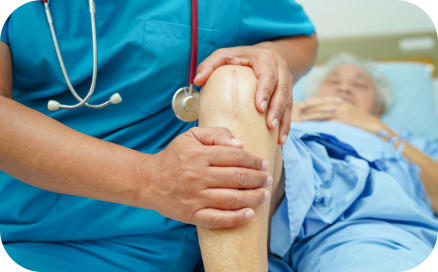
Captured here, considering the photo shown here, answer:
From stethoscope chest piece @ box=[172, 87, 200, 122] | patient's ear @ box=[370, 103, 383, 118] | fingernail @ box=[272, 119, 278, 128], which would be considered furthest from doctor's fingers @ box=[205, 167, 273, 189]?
patient's ear @ box=[370, 103, 383, 118]

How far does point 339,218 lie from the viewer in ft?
2.81

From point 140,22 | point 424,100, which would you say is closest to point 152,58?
point 140,22

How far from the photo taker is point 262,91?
25.4 inches

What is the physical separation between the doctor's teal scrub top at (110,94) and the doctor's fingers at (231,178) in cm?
28

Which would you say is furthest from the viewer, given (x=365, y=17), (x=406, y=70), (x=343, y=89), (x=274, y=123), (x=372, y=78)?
(x=365, y=17)

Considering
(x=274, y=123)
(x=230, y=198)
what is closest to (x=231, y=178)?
(x=230, y=198)

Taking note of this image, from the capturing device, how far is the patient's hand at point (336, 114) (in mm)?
1396

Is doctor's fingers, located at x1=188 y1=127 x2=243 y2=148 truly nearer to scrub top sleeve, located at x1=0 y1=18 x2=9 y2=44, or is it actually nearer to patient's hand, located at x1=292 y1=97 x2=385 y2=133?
scrub top sleeve, located at x1=0 y1=18 x2=9 y2=44

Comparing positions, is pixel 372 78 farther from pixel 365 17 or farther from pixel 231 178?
pixel 231 178

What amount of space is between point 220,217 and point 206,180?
0.20 ft

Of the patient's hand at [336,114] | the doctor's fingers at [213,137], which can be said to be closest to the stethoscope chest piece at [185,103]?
the doctor's fingers at [213,137]

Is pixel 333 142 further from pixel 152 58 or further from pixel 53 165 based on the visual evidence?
pixel 53 165

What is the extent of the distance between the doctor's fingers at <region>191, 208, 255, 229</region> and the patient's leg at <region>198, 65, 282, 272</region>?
32mm

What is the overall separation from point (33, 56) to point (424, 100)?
6.18 feet
